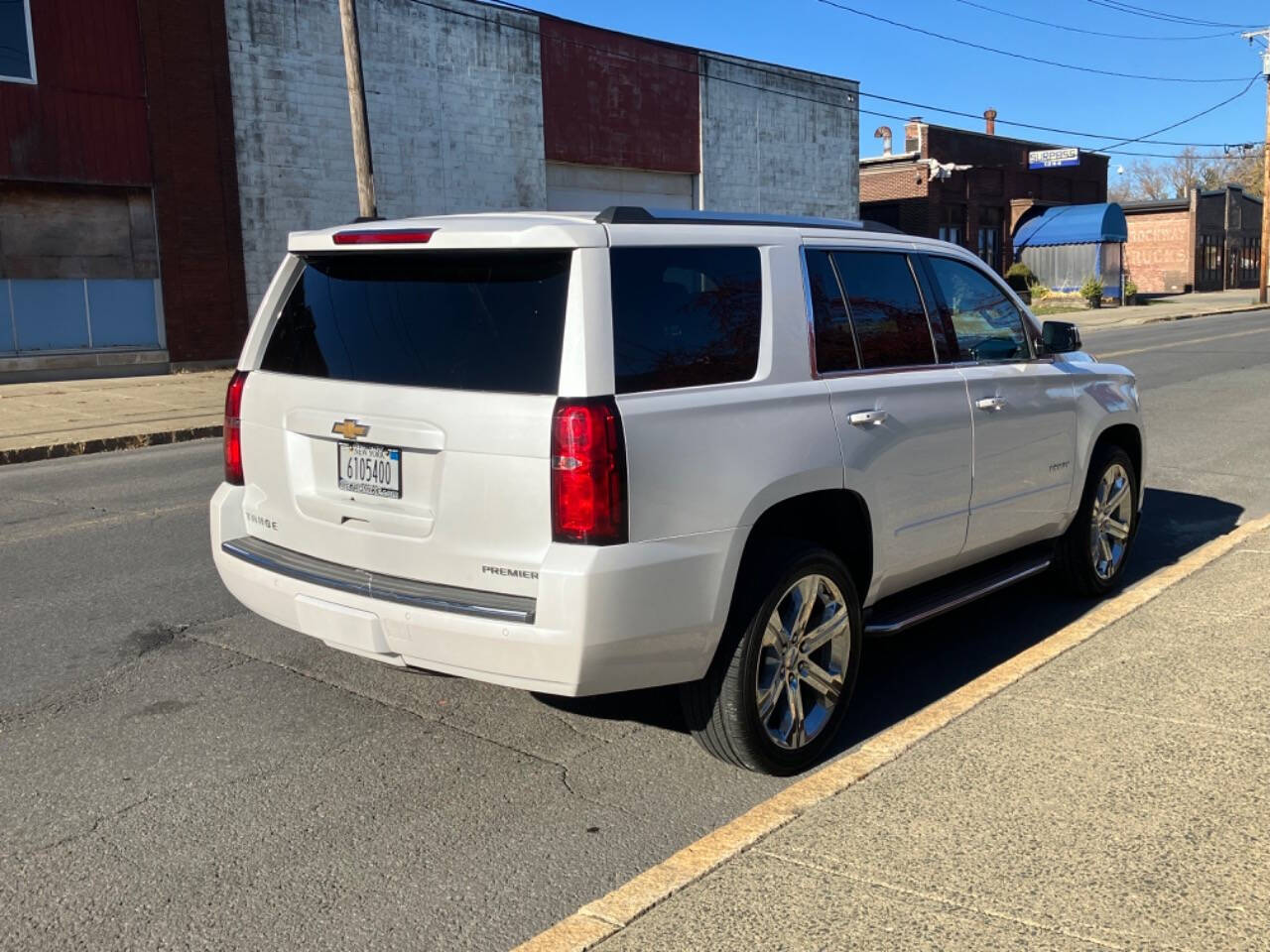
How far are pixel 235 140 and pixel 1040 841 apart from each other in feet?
70.3

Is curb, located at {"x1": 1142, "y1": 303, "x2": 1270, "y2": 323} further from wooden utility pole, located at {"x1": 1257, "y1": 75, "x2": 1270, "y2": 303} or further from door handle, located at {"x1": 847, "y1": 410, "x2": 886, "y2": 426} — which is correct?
door handle, located at {"x1": 847, "y1": 410, "x2": 886, "y2": 426}

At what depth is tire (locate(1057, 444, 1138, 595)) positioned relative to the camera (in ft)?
19.7

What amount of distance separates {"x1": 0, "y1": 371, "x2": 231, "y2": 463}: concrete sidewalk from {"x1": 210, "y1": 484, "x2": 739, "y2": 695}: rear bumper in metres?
9.35

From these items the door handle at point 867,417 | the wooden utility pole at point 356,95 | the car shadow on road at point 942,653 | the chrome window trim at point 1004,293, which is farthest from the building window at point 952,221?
the door handle at point 867,417

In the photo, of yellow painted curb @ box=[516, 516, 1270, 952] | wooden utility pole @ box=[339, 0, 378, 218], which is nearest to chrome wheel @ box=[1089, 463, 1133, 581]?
yellow painted curb @ box=[516, 516, 1270, 952]

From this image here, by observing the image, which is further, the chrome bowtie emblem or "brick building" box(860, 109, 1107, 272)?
"brick building" box(860, 109, 1107, 272)

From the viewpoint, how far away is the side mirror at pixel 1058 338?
5719 mm

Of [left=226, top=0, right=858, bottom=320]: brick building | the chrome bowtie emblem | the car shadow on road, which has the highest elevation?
[left=226, top=0, right=858, bottom=320]: brick building

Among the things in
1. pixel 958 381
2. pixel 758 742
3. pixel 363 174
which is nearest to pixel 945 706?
pixel 758 742

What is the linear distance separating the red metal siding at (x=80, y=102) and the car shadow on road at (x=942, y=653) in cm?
1819

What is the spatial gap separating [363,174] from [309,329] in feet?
46.3

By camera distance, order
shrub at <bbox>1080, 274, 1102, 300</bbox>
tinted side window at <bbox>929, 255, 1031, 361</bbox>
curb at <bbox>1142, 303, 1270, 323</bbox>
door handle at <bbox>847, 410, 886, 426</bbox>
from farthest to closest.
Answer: shrub at <bbox>1080, 274, 1102, 300</bbox>, curb at <bbox>1142, 303, 1270, 323</bbox>, tinted side window at <bbox>929, 255, 1031, 361</bbox>, door handle at <bbox>847, 410, 886, 426</bbox>

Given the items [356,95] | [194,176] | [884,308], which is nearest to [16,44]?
[194,176]

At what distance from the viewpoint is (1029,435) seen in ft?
17.9
